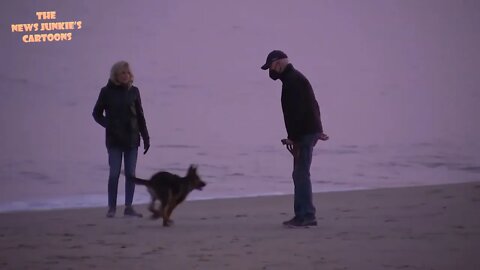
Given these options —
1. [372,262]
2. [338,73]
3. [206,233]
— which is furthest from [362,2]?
[372,262]

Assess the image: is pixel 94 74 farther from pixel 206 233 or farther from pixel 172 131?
pixel 206 233

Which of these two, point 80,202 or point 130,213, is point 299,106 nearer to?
point 130,213

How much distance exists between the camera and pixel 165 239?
4926mm

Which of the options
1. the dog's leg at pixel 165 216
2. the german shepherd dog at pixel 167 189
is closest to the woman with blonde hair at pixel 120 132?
the german shepherd dog at pixel 167 189

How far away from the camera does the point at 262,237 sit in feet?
16.1

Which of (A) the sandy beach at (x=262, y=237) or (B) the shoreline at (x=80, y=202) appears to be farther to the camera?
(B) the shoreline at (x=80, y=202)

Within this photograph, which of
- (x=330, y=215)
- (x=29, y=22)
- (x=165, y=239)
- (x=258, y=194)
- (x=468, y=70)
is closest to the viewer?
(x=165, y=239)


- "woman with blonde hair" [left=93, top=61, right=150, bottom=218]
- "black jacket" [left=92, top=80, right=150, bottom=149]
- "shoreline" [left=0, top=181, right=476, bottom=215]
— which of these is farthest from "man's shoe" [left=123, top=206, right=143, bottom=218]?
"shoreline" [left=0, top=181, right=476, bottom=215]

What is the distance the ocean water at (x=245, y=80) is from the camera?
29.8 ft

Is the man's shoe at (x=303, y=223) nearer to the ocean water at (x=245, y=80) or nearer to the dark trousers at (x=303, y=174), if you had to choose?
the dark trousers at (x=303, y=174)

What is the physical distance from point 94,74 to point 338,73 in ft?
9.43

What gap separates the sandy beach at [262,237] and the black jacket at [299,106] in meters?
0.65

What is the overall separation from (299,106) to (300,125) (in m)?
0.12

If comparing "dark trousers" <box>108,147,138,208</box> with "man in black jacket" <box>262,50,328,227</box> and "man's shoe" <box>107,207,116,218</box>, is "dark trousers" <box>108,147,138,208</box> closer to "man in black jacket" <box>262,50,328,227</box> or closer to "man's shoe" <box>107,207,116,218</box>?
"man's shoe" <box>107,207,116,218</box>
